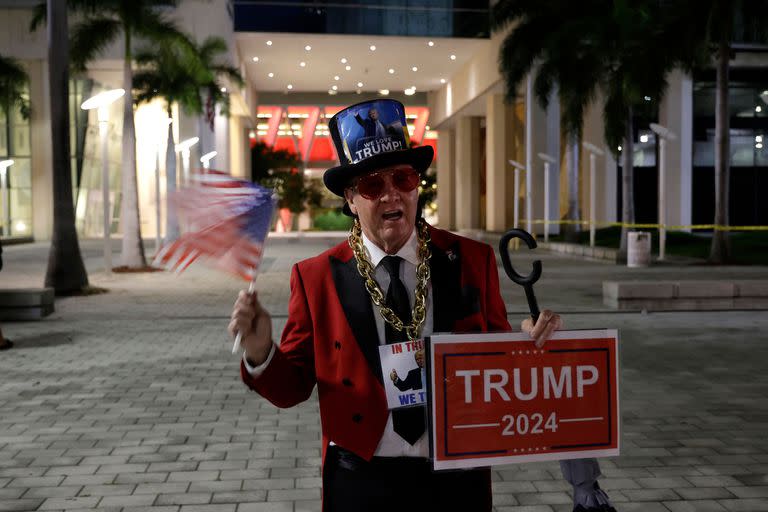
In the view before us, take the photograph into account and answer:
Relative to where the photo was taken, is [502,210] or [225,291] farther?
[502,210]

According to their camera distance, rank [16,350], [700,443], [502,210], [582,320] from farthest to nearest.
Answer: [502,210]
[582,320]
[16,350]
[700,443]

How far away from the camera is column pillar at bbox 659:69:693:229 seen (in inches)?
1725

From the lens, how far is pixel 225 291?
17.3 meters

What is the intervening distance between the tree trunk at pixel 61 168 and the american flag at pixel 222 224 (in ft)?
48.1

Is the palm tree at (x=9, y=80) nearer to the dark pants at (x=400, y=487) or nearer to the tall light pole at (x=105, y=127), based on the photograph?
the tall light pole at (x=105, y=127)

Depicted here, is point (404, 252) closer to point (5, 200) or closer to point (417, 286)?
point (417, 286)

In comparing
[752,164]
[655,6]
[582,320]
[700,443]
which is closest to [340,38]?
[655,6]

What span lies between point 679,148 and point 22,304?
37.6 metres

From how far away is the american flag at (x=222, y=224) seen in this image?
6.92 ft

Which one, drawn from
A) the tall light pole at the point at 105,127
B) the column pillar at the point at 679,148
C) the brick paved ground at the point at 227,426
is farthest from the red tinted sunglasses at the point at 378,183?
the column pillar at the point at 679,148

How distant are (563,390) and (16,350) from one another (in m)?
8.90

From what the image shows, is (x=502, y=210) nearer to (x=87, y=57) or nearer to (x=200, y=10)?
(x=200, y=10)

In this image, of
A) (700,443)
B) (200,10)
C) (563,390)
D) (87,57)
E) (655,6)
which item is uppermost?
(200,10)

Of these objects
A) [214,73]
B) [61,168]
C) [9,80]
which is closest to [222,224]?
[61,168]
